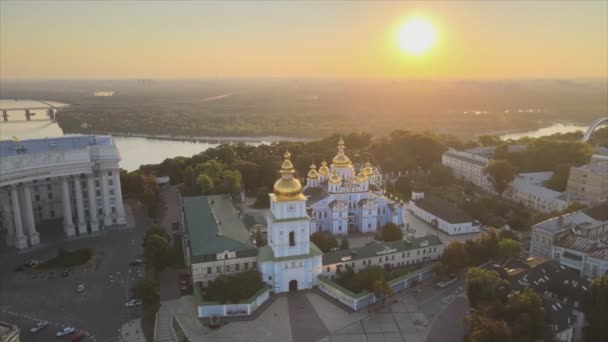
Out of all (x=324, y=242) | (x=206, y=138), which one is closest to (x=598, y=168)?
(x=324, y=242)

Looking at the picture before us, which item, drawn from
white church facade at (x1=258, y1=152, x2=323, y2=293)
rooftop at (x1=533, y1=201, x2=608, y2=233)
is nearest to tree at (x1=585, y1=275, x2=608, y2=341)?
rooftop at (x1=533, y1=201, x2=608, y2=233)

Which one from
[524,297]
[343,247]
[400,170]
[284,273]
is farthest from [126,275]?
[400,170]

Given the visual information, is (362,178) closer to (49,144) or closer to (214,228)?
→ (214,228)

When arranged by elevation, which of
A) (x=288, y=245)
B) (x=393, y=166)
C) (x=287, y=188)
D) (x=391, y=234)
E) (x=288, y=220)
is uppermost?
(x=287, y=188)

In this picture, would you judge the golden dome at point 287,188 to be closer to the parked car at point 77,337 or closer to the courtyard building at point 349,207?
the courtyard building at point 349,207

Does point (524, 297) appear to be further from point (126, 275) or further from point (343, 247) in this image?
point (126, 275)

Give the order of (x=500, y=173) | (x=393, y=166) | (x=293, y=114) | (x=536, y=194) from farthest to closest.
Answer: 1. (x=293, y=114)
2. (x=393, y=166)
3. (x=500, y=173)
4. (x=536, y=194)
